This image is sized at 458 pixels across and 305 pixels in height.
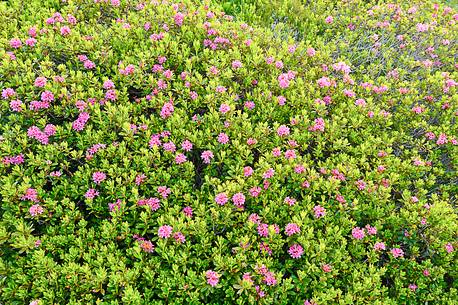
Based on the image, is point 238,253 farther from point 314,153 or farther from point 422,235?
point 422,235

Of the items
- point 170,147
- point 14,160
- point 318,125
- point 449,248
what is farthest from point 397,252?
point 14,160

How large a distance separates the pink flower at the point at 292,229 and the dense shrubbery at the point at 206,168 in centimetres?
2

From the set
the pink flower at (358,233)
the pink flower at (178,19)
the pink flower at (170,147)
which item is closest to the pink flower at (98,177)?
the pink flower at (170,147)

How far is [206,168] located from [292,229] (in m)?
1.08

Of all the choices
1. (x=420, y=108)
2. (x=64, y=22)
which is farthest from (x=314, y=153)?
(x=64, y=22)

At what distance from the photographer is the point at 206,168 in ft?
12.8

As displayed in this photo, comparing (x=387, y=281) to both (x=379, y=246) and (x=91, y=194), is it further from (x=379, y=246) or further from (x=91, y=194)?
(x=91, y=194)

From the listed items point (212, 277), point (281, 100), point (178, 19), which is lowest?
point (212, 277)

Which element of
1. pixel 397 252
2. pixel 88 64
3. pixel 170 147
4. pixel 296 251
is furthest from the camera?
pixel 88 64

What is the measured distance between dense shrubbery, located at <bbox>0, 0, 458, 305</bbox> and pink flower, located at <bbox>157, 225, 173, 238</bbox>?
2 centimetres

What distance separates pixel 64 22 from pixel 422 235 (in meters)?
4.91

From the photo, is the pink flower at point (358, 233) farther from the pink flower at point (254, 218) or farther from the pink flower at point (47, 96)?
the pink flower at point (47, 96)

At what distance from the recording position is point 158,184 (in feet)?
12.0

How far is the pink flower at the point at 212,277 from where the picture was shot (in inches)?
119
